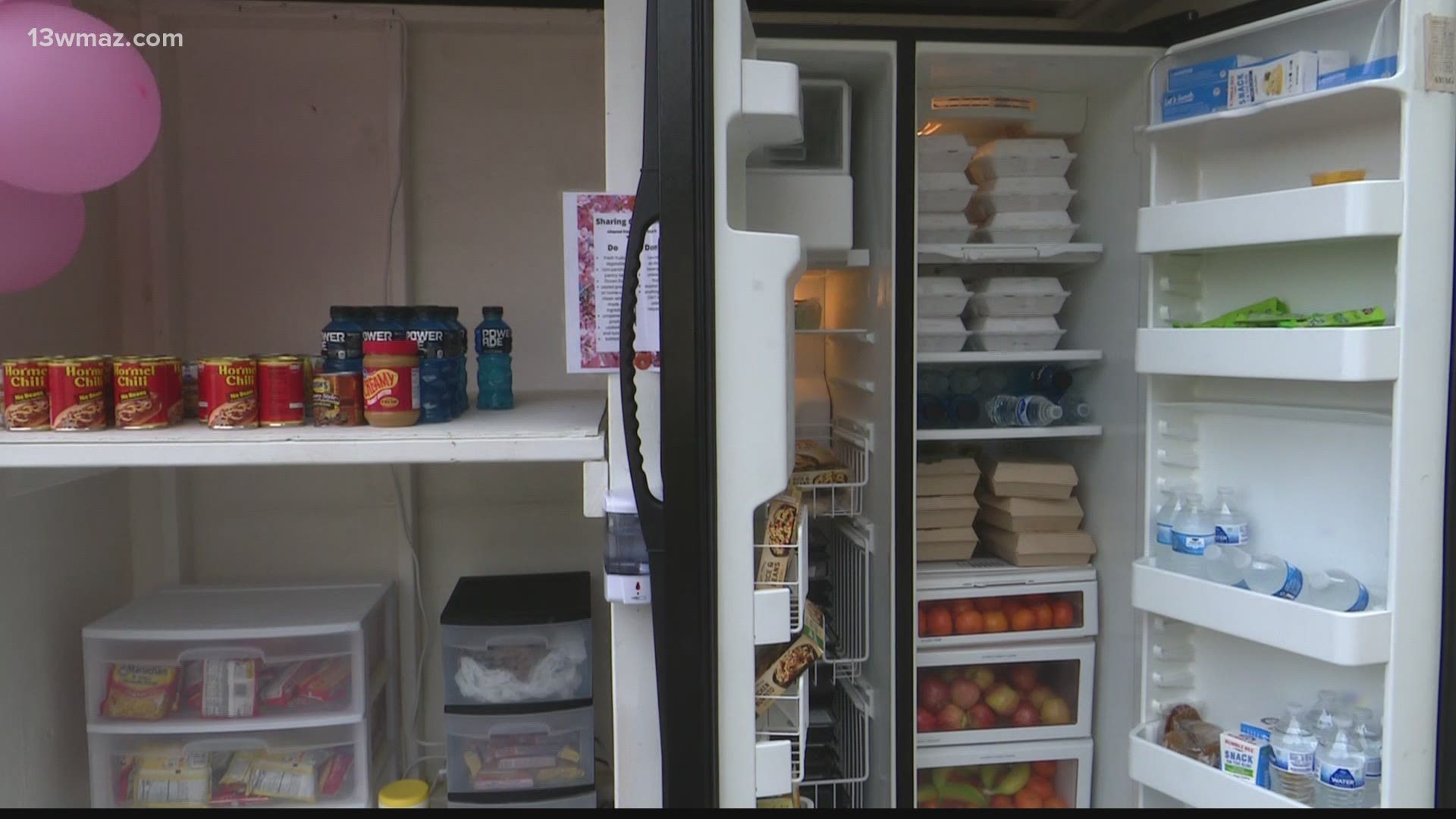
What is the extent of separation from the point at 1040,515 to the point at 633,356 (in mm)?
→ 1417

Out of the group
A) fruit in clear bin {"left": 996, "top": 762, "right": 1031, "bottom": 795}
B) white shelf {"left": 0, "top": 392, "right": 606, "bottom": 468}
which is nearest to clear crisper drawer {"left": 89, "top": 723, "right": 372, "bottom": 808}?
white shelf {"left": 0, "top": 392, "right": 606, "bottom": 468}

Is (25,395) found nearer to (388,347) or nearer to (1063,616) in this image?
(388,347)

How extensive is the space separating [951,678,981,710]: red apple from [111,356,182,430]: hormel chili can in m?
1.69

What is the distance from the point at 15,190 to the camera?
4.59 ft

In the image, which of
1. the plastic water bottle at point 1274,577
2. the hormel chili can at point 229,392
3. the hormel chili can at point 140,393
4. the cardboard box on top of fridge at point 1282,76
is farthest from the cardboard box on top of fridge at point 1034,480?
the hormel chili can at point 140,393

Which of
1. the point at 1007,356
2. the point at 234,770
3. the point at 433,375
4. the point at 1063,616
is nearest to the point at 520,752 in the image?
the point at 234,770

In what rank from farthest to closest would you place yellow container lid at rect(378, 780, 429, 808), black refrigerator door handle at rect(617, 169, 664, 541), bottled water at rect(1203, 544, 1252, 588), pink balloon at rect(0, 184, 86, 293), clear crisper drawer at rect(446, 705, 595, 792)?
clear crisper drawer at rect(446, 705, 595, 792)
yellow container lid at rect(378, 780, 429, 808)
bottled water at rect(1203, 544, 1252, 588)
pink balloon at rect(0, 184, 86, 293)
black refrigerator door handle at rect(617, 169, 664, 541)

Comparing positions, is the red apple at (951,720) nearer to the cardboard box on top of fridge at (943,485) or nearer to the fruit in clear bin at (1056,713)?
the fruit in clear bin at (1056,713)

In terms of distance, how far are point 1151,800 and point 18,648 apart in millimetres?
2284

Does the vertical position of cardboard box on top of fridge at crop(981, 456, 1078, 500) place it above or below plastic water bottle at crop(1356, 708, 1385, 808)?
above

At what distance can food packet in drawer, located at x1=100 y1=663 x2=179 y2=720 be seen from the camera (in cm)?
178

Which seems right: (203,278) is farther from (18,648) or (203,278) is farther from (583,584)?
(583,584)

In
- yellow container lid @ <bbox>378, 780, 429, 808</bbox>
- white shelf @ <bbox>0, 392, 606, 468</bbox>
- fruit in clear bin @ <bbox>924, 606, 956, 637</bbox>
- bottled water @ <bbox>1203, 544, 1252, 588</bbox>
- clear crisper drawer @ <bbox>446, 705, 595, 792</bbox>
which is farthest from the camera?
fruit in clear bin @ <bbox>924, 606, 956, 637</bbox>

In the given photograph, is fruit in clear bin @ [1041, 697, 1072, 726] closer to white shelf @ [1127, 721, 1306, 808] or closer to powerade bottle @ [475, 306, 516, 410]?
white shelf @ [1127, 721, 1306, 808]
